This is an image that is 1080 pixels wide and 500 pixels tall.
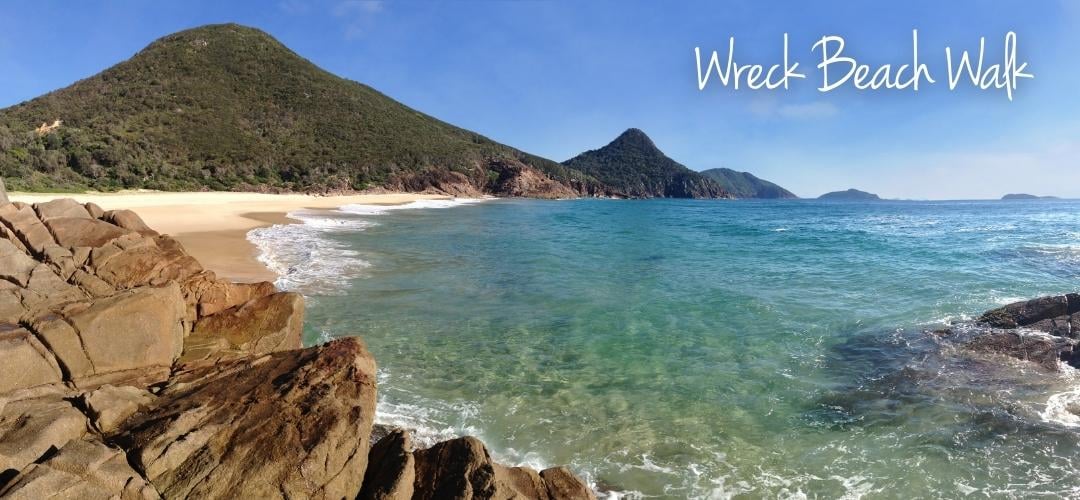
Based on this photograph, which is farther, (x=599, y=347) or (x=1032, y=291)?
(x=1032, y=291)

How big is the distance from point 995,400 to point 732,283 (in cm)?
935

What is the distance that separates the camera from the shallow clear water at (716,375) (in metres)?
6.11

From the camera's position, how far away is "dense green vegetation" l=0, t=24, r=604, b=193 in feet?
184

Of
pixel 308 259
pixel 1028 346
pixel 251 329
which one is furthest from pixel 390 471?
pixel 308 259

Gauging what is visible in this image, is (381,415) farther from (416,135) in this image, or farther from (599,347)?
(416,135)

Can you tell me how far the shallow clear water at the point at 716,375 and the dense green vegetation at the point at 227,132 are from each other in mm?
43348

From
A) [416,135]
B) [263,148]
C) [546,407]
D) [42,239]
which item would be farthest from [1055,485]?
[416,135]

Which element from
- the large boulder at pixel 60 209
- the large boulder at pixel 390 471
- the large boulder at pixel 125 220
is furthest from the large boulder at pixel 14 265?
the large boulder at pixel 390 471

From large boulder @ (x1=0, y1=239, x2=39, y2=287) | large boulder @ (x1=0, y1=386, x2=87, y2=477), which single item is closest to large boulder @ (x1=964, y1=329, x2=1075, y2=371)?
large boulder @ (x1=0, y1=386, x2=87, y2=477)

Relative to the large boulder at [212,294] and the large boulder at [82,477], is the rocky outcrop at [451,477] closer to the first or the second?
the large boulder at [82,477]

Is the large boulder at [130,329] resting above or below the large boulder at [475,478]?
above

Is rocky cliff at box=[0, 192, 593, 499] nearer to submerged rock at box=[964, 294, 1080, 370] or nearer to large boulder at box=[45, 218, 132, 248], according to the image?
large boulder at box=[45, 218, 132, 248]

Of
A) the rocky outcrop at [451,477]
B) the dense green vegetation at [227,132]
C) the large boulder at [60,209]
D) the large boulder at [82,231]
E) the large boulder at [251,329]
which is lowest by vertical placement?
the rocky outcrop at [451,477]

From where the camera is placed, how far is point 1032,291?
49.9 ft
